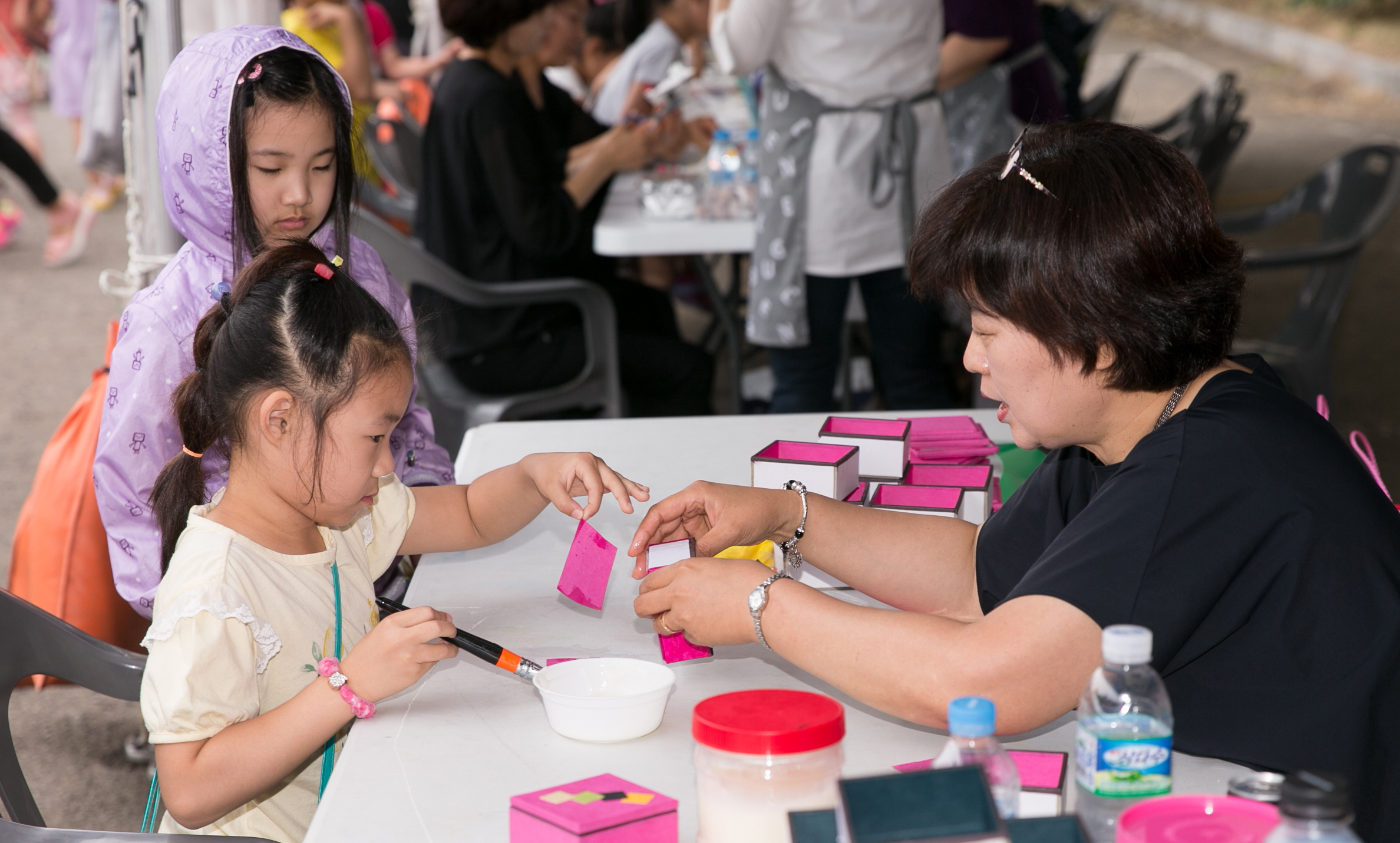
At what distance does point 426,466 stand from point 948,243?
1.06m

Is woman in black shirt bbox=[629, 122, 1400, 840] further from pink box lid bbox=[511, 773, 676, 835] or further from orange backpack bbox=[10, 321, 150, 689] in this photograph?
orange backpack bbox=[10, 321, 150, 689]

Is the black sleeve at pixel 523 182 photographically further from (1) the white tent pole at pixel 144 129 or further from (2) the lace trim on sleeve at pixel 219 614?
(2) the lace trim on sleeve at pixel 219 614

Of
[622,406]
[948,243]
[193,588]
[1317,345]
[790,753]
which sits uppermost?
[948,243]

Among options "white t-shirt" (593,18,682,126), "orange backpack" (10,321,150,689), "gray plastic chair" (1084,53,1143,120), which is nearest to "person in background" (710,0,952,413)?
"orange backpack" (10,321,150,689)

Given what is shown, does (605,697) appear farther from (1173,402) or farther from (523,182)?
(523,182)

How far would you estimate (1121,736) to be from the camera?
97cm

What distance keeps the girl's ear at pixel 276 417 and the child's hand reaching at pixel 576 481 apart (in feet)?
1.24

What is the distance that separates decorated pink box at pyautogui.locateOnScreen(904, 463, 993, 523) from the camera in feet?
5.90

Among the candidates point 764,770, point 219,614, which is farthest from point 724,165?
point 764,770

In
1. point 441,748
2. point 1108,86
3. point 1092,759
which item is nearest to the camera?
point 1092,759

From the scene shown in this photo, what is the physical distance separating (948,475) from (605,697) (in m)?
0.78

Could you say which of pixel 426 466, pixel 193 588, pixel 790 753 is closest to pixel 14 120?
Answer: pixel 426 466

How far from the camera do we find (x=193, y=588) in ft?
4.41

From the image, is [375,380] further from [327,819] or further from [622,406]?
[622,406]
